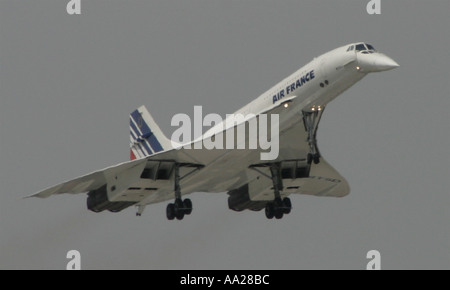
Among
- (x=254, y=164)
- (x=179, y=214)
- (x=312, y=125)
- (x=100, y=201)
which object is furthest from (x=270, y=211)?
(x=100, y=201)

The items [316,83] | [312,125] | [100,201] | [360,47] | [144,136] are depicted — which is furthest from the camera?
[144,136]

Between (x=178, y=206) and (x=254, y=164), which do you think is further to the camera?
(x=254, y=164)

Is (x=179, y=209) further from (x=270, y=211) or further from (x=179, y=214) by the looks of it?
(x=270, y=211)

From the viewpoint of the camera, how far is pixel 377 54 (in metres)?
34.5

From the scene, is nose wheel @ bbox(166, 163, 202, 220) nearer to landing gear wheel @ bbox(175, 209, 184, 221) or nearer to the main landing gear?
landing gear wheel @ bbox(175, 209, 184, 221)

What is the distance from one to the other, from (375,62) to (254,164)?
731 cm

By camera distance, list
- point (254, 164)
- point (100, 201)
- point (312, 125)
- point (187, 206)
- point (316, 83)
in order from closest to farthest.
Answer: point (316, 83) → point (312, 125) → point (187, 206) → point (254, 164) → point (100, 201)

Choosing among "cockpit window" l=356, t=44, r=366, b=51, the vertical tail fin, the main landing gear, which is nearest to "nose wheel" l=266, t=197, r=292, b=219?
the main landing gear

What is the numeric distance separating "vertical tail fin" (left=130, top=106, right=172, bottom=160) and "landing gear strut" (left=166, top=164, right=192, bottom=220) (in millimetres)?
3732

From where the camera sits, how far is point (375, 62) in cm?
3416

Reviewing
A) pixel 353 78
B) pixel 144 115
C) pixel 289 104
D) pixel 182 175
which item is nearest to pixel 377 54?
pixel 353 78

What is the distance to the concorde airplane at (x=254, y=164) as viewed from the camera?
35312 mm

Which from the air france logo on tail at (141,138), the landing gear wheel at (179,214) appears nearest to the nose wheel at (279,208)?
the landing gear wheel at (179,214)

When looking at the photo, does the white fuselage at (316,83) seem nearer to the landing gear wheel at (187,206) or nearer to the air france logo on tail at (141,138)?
the landing gear wheel at (187,206)
